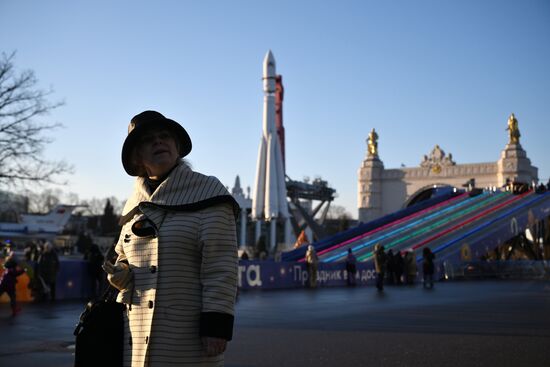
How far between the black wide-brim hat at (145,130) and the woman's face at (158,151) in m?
Result: 0.03

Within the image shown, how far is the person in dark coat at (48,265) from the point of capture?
1656 cm

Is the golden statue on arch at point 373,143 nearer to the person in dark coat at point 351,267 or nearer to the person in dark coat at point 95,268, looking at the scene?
the person in dark coat at point 351,267

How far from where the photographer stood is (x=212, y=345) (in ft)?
10.2

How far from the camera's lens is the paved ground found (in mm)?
7730

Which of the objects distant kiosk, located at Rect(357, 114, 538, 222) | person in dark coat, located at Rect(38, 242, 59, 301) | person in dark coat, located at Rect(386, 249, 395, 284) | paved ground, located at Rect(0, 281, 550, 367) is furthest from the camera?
distant kiosk, located at Rect(357, 114, 538, 222)

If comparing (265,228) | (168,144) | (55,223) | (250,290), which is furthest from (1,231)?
(168,144)

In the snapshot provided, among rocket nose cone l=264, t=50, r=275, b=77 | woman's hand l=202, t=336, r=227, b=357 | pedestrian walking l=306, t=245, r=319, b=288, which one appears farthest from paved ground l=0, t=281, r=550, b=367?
rocket nose cone l=264, t=50, r=275, b=77

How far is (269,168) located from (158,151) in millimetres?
49009

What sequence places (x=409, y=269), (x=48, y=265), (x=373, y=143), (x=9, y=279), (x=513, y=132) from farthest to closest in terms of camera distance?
(x=373, y=143) < (x=513, y=132) < (x=409, y=269) < (x=48, y=265) < (x=9, y=279)

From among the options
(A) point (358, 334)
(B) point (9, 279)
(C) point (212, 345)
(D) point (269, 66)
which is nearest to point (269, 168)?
(D) point (269, 66)

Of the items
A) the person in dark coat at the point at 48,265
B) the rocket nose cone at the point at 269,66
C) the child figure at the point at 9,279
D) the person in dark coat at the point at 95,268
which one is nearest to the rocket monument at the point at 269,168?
the rocket nose cone at the point at 269,66

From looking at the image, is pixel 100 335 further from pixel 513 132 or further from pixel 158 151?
pixel 513 132

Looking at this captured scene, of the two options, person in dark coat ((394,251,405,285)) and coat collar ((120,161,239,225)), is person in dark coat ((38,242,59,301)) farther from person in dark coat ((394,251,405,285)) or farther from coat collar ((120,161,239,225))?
person in dark coat ((394,251,405,285))

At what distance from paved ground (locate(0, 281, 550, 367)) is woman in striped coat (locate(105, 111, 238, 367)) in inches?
168
